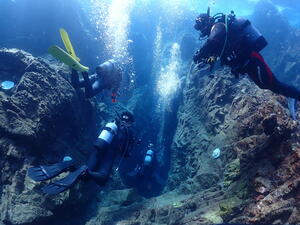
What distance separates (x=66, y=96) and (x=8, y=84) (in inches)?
61.5

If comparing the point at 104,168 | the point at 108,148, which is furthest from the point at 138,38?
the point at 104,168

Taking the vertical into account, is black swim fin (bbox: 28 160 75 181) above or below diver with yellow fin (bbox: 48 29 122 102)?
below

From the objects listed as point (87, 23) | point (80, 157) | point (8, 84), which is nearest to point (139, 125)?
point (80, 157)

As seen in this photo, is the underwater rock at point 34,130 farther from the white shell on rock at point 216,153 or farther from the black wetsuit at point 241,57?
the black wetsuit at point 241,57

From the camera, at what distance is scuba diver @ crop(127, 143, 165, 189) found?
1010 centimetres

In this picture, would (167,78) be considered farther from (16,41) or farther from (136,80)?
(16,41)

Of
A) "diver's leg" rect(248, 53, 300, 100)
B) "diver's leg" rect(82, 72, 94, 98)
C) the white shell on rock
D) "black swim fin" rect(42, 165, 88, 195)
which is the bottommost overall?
the white shell on rock

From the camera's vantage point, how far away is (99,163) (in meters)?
5.71

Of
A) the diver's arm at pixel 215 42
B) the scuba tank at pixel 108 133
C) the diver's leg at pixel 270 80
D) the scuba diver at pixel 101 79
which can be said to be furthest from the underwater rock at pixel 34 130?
the diver's leg at pixel 270 80

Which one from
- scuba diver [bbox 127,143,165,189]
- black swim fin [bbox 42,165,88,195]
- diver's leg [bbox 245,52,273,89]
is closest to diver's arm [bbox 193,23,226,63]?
diver's leg [bbox 245,52,273,89]

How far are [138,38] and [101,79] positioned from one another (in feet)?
52.1

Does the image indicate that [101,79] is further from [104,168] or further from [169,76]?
[169,76]

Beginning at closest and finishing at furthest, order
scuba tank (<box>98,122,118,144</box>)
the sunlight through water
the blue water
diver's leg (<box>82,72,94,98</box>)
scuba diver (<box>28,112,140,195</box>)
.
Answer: scuba diver (<box>28,112,140,195</box>)
scuba tank (<box>98,122,118,144</box>)
diver's leg (<box>82,72,94,98</box>)
the blue water
the sunlight through water

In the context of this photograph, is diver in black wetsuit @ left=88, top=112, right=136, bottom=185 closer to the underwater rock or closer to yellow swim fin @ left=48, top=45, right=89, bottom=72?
the underwater rock
